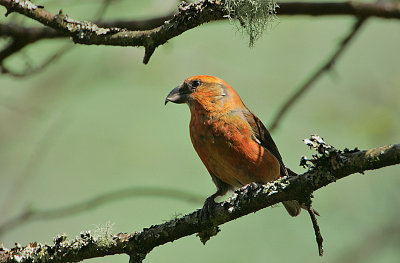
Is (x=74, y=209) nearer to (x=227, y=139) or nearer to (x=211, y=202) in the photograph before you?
(x=227, y=139)

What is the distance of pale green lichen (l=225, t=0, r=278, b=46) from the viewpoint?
9.83ft

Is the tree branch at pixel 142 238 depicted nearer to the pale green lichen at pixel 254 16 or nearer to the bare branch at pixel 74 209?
the pale green lichen at pixel 254 16

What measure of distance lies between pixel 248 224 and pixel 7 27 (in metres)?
4.61

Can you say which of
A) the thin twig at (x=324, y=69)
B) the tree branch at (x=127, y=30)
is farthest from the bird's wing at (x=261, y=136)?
the tree branch at (x=127, y=30)

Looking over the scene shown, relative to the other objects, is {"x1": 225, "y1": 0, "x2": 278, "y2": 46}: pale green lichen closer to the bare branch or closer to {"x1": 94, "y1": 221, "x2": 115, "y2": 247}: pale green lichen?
{"x1": 94, "y1": 221, "x2": 115, "y2": 247}: pale green lichen

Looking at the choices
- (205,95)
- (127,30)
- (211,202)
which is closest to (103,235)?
(211,202)

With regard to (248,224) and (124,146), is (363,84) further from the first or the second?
(124,146)

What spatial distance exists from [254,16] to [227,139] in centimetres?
151

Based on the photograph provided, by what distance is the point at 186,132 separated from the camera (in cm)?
923

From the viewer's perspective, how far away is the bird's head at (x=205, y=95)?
189 inches

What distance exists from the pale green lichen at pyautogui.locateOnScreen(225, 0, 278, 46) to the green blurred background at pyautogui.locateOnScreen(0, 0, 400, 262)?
13.1ft

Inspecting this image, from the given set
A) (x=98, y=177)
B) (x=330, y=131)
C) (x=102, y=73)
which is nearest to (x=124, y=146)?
(x=98, y=177)

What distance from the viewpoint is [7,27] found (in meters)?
4.82

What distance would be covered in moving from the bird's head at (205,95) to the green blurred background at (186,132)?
2.26m
